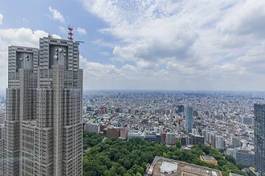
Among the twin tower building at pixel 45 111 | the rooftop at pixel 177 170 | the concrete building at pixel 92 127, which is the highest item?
the twin tower building at pixel 45 111

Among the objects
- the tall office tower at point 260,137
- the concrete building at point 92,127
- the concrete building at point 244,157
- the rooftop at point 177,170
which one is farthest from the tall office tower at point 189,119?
the rooftop at point 177,170

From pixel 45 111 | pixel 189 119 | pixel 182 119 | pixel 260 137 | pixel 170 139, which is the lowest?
pixel 170 139

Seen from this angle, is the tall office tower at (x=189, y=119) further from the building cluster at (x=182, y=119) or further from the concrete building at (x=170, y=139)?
the concrete building at (x=170, y=139)

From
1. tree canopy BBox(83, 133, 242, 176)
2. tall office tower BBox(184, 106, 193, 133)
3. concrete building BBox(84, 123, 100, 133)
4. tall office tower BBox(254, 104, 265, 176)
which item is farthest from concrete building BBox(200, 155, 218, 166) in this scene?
concrete building BBox(84, 123, 100, 133)

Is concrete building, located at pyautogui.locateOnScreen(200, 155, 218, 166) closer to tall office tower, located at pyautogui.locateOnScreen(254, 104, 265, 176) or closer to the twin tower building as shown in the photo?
tall office tower, located at pyautogui.locateOnScreen(254, 104, 265, 176)

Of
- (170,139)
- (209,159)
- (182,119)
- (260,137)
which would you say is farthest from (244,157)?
(182,119)

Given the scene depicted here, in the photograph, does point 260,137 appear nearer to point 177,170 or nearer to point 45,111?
point 177,170
